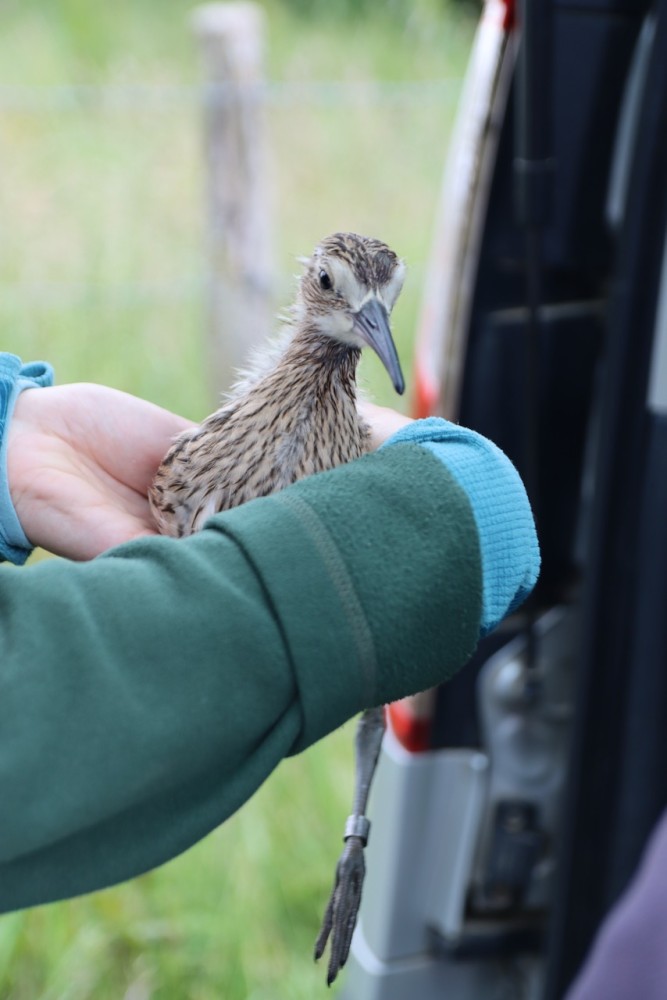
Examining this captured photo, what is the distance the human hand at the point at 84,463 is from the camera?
127 centimetres

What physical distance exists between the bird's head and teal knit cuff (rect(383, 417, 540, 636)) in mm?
86

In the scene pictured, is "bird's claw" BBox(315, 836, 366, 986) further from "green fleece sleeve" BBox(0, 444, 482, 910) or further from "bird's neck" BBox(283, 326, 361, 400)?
"bird's neck" BBox(283, 326, 361, 400)

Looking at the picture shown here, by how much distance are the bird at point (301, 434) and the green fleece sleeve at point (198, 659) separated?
24 centimetres

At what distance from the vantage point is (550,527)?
205 cm

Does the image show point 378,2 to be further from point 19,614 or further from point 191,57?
point 191,57

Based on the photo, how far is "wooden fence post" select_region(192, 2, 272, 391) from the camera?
4.01 metres

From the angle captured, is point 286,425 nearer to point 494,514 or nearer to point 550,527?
point 494,514

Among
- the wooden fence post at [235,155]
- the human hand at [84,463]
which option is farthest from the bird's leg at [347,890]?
the wooden fence post at [235,155]

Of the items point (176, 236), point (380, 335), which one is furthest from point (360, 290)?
point (176, 236)

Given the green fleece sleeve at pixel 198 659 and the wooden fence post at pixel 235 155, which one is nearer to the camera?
the green fleece sleeve at pixel 198 659

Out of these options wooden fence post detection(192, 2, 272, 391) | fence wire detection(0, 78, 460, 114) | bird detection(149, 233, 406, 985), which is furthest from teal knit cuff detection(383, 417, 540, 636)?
wooden fence post detection(192, 2, 272, 391)

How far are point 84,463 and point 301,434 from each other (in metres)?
0.22

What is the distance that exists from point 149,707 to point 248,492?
348 millimetres

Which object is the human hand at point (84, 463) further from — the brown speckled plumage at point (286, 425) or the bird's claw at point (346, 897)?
the bird's claw at point (346, 897)
